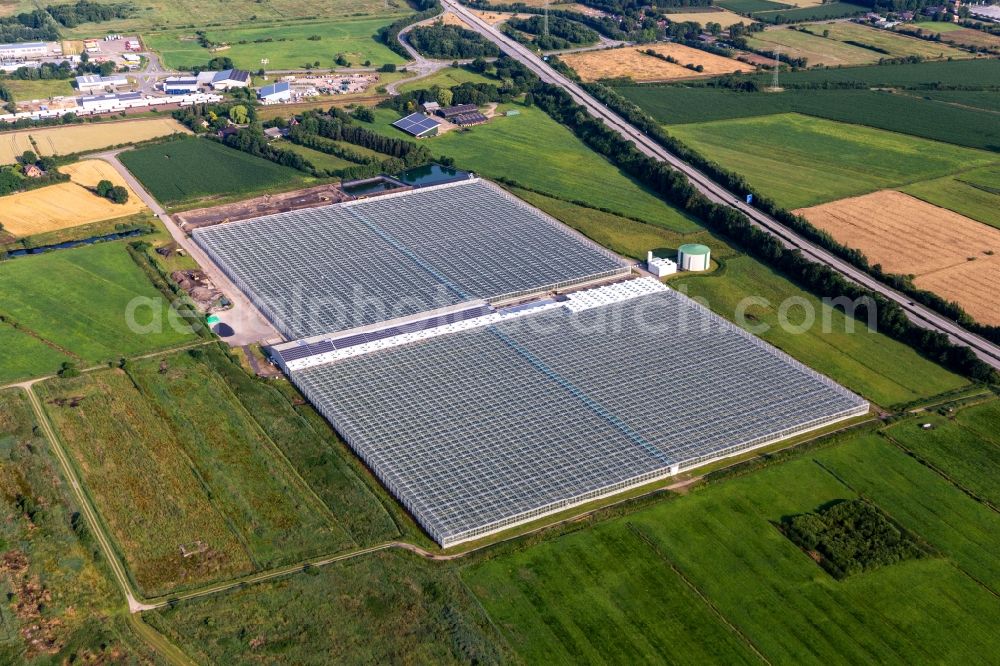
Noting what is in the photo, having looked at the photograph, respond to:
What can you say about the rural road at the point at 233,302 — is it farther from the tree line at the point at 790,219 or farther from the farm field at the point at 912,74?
the farm field at the point at 912,74

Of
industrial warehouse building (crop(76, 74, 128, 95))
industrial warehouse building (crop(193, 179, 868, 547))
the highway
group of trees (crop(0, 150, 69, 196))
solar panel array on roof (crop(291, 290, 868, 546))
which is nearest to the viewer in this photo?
solar panel array on roof (crop(291, 290, 868, 546))

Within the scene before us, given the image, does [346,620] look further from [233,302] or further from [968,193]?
[968,193]

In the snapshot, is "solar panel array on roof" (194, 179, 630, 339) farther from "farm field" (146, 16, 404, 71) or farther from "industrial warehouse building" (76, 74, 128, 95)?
"farm field" (146, 16, 404, 71)

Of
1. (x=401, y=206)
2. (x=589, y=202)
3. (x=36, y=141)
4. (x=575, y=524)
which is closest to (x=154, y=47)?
(x=36, y=141)

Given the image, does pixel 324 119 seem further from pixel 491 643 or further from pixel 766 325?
pixel 491 643

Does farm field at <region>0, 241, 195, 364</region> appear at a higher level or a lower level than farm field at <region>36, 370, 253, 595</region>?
higher

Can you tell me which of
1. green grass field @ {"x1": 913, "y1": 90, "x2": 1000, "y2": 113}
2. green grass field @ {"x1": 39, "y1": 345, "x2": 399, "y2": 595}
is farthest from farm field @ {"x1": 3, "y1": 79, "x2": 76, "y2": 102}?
green grass field @ {"x1": 913, "y1": 90, "x2": 1000, "y2": 113}

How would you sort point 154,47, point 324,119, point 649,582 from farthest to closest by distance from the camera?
1. point 154,47
2. point 324,119
3. point 649,582
